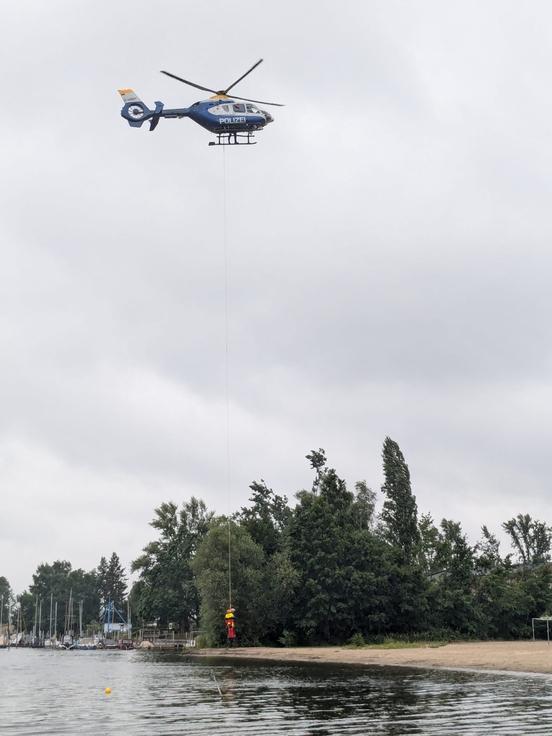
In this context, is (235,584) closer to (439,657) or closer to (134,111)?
(439,657)

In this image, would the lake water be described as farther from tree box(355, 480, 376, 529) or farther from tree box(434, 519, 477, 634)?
tree box(355, 480, 376, 529)

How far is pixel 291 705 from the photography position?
31297 millimetres

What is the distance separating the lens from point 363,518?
114812 millimetres

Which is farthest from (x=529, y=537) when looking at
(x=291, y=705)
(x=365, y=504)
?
(x=291, y=705)

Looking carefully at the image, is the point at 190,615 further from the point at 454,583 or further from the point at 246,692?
the point at 246,692

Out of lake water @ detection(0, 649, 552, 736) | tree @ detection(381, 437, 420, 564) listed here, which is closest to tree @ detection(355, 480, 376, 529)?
tree @ detection(381, 437, 420, 564)

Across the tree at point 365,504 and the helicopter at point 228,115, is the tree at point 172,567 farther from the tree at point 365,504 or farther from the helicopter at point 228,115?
the helicopter at point 228,115

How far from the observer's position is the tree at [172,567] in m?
124

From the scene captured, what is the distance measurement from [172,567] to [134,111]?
82.8 meters

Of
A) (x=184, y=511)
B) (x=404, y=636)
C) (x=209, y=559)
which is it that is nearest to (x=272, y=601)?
(x=209, y=559)

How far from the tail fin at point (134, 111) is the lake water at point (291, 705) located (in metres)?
35.8

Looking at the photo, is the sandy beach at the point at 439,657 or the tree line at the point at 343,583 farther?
the tree line at the point at 343,583

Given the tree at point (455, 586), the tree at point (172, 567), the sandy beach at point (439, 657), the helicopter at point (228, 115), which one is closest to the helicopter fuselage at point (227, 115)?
the helicopter at point (228, 115)

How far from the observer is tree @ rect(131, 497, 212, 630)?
407 feet
